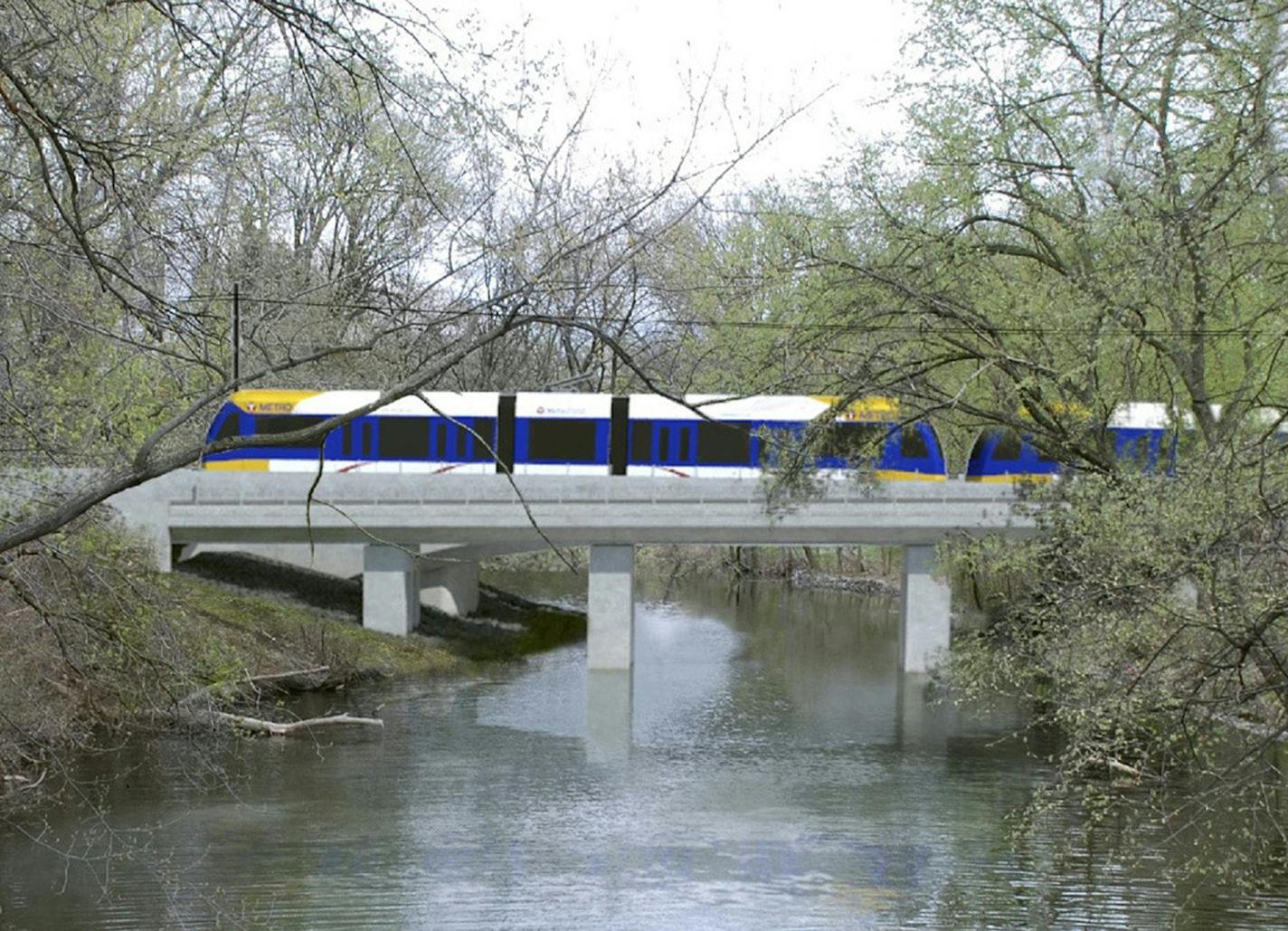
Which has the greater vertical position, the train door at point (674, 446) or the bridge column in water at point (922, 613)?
the train door at point (674, 446)

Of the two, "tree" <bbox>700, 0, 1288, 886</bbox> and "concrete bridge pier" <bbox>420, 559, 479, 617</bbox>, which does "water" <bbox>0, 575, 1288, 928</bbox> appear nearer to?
"tree" <bbox>700, 0, 1288, 886</bbox>

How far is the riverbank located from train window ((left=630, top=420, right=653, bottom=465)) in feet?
16.7

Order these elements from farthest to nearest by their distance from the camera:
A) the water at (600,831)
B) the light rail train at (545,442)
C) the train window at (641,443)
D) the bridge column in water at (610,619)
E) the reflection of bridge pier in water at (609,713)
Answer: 1. the train window at (641,443)
2. the light rail train at (545,442)
3. the bridge column in water at (610,619)
4. the reflection of bridge pier in water at (609,713)
5. the water at (600,831)

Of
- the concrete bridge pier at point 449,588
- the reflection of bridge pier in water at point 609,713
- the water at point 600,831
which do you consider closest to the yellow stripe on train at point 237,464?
the concrete bridge pier at point 449,588

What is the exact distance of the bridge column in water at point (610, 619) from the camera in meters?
29.2

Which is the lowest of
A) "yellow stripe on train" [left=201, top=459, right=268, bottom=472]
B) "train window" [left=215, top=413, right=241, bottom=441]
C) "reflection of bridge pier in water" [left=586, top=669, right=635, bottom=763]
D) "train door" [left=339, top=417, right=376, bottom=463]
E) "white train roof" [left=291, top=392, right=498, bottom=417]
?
"reflection of bridge pier in water" [left=586, top=669, right=635, bottom=763]

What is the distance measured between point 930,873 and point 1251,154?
28.3 feet

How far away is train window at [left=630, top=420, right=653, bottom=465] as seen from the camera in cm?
3091

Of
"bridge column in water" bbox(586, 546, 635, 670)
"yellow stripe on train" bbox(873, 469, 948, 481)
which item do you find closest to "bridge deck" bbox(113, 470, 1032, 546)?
"bridge column in water" bbox(586, 546, 635, 670)

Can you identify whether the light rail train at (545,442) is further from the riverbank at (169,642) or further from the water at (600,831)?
the water at (600,831)

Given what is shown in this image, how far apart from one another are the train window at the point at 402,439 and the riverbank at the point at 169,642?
341 cm

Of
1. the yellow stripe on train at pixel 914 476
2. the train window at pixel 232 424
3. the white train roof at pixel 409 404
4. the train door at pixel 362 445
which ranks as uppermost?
the white train roof at pixel 409 404

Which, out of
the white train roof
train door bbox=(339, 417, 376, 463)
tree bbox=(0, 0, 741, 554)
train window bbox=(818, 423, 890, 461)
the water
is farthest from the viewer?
train door bbox=(339, 417, 376, 463)

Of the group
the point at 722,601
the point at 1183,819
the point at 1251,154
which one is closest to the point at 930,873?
the point at 1183,819
